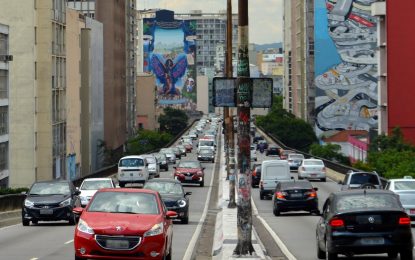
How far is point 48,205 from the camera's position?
34906 millimetres

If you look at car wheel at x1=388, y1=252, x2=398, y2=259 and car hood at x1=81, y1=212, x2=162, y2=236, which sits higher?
car hood at x1=81, y1=212, x2=162, y2=236

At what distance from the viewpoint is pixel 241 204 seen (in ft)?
71.2

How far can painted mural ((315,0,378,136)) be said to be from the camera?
633 ft

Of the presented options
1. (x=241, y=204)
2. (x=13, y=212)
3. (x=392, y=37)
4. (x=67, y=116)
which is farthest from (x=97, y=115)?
(x=241, y=204)

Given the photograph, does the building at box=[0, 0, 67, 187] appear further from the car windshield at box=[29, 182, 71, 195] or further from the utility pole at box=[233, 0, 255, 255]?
the utility pole at box=[233, 0, 255, 255]

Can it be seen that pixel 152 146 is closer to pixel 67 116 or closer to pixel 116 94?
pixel 116 94

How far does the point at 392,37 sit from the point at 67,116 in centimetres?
3275

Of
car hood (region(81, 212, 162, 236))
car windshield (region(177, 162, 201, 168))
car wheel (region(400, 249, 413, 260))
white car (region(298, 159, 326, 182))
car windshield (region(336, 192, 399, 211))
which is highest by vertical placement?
car windshield (region(336, 192, 399, 211))

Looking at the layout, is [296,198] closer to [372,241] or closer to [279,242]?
[279,242]

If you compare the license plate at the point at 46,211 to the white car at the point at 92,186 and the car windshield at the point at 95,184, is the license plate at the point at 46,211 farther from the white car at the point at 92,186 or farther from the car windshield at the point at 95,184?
the car windshield at the point at 95,184

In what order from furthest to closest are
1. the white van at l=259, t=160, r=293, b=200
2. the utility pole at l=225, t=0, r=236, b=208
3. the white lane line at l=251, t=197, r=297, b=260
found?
the white van at l=259, t=160, r=293, b=200
the utility pole at l=225, t=0, r=236, b=208
the white lane line at l=251, t=197, r=297, b=260

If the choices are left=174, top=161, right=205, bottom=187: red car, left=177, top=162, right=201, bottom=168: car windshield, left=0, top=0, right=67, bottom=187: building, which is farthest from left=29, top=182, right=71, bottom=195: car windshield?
left=0, top=0, right=67, bottom=187: building

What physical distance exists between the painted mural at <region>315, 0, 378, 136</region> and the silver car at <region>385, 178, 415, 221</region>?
157 m

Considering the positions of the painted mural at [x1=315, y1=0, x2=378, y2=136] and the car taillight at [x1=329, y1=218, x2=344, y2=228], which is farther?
the painted mural at [x1=315, y1=0, x2=378, y2=136]
